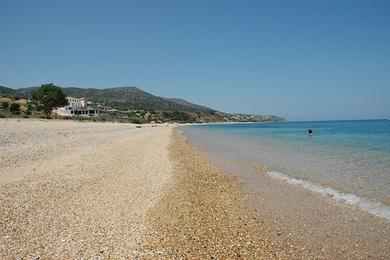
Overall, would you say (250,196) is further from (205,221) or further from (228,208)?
(205,221)

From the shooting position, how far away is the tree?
2554 inches

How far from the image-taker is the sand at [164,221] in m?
4.78

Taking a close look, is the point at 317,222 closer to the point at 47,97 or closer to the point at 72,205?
the point at 72,205

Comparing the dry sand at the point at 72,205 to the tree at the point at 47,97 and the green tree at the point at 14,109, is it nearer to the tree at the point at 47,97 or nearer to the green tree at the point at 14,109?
the green tree at the point at 14,109

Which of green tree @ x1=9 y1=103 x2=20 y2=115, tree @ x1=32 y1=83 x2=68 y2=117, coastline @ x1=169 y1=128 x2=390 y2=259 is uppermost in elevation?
tree @ x1=32 y1=83 x2=68 y2=117

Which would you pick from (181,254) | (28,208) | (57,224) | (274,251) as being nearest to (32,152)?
(28,208)

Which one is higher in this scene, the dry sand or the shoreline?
the dry sand

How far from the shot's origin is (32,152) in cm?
1347

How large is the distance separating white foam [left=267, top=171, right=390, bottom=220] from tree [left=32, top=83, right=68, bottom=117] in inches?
2605

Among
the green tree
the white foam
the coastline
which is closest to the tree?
the green tree

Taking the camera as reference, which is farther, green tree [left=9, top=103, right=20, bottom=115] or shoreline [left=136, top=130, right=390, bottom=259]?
green tree [left=9, top=103, right=20, bottom=115]

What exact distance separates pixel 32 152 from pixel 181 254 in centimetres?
1175

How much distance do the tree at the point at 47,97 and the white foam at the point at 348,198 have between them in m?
66.2

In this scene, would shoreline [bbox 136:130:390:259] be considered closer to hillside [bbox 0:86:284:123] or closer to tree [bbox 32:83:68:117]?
tree [bbox 32:83:68:117]
